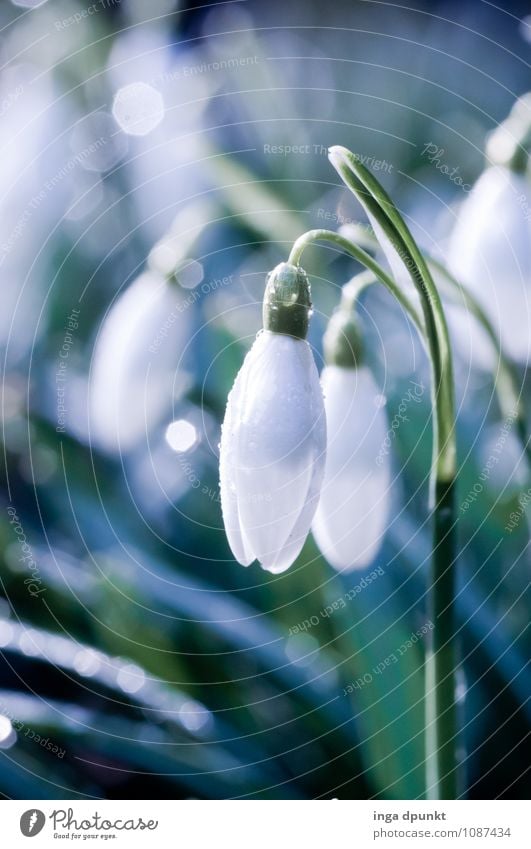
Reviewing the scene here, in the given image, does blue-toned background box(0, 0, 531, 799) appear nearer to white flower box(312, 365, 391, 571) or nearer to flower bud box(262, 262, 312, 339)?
white flower box(312, 365, 391, 571)

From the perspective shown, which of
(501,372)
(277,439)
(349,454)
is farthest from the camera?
(501,372)

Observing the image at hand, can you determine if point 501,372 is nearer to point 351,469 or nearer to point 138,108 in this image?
point 351,469

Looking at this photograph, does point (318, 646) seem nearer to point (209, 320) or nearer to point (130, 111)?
point (209, 320)

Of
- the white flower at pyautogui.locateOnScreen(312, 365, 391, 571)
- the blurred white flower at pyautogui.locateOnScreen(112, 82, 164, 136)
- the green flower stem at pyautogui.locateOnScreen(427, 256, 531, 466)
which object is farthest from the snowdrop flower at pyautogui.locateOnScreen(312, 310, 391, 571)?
the blurred white flower at pyautogui.locateOnScreen(112, 82, 164, 136)

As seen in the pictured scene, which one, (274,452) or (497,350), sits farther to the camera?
(497,350)

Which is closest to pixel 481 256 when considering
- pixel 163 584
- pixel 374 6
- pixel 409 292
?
pixel 409 292

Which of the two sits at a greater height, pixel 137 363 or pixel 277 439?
pixel 137 363

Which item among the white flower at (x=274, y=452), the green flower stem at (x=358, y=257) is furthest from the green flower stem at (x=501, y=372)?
the white flower at (x=274, y=452)

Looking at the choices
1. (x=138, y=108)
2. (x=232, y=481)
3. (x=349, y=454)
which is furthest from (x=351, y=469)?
(x=138, y=108)
